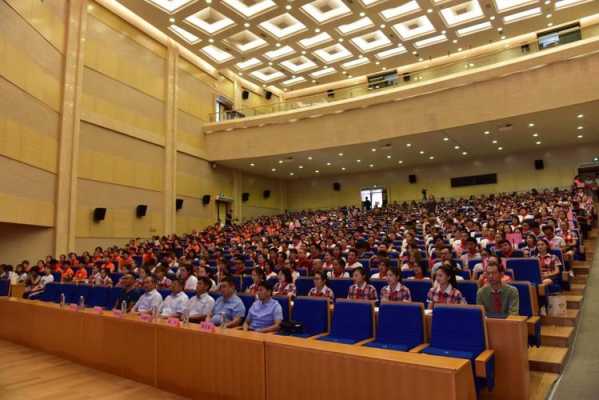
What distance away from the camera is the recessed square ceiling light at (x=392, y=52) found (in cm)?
1547

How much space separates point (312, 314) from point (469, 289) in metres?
1.47

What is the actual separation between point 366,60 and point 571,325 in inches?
565

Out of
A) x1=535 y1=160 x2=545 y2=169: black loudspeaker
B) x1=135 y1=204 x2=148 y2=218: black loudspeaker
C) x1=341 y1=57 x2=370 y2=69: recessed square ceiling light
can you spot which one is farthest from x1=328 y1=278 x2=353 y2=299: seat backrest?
x1=535 y1=160 x2=545 y2=169: black loudspeaker

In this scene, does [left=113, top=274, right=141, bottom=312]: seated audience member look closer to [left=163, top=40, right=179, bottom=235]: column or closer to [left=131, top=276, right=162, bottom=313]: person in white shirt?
[left=131, top=276, right=162, bottom=313]: person in white shirt

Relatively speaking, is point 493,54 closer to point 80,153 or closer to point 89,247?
point 80,153

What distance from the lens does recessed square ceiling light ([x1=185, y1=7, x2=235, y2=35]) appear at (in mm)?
12775

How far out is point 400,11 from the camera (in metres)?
12.9

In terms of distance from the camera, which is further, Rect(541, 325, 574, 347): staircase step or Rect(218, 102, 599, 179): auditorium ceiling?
Rect(218, 102, 599, 179): auditorium ceiling

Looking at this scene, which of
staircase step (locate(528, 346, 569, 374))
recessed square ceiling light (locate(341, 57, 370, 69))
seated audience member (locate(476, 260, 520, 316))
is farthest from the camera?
recessed square ceiling light (locate(341, 57, 370, 69))

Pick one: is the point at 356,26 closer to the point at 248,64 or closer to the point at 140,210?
the point at 248,64

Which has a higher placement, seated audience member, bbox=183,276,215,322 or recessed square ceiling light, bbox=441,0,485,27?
recessed square ceiling light, bbox=441,0,485,27

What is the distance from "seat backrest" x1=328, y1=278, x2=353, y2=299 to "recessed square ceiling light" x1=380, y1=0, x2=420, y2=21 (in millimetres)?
10616

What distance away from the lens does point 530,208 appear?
10.3m

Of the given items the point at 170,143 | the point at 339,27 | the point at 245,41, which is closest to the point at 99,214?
the point at 170,143
